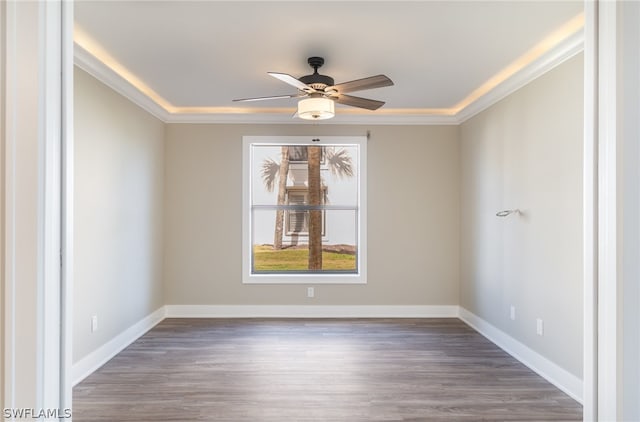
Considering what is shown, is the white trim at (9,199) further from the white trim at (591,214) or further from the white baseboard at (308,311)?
the white baseboard at (308,311)

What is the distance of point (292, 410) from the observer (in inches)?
98.3

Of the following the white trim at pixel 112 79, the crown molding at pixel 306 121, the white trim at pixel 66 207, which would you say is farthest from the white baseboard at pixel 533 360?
the white trim at pixel 112 79

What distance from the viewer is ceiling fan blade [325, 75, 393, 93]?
8.80ft

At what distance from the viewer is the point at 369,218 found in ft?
16.0

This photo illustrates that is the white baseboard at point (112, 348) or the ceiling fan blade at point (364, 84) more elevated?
the ceiling fan blade at point (364, 84)

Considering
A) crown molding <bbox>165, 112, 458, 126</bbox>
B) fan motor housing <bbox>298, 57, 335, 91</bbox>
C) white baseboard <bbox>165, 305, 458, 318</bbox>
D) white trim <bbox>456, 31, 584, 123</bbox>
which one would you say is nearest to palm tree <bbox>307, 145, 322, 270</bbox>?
crown molding <bbox>165, 112, 458, 126</bbox>

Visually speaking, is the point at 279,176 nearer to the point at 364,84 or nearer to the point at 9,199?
the point at 364,84

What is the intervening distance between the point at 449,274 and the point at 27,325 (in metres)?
4.58

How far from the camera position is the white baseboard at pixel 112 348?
117 inches

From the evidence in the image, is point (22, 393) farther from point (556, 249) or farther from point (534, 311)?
point (534, 311)

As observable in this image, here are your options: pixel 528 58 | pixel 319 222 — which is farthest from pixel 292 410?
pixel 528 58

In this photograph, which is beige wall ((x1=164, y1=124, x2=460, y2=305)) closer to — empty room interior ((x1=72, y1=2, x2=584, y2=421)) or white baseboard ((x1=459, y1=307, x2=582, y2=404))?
empty room interior ((x1=72, y1=2, x2=584, y2=421))

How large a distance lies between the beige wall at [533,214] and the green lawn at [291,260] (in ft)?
5.21

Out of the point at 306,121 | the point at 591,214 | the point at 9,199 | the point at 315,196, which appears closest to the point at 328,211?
the point at 315,196
